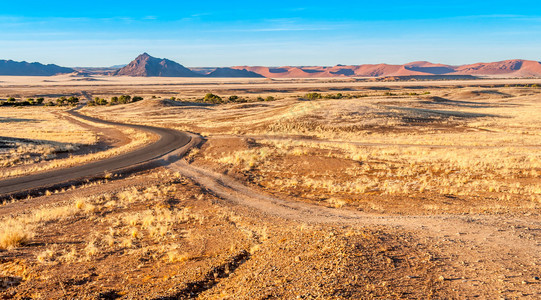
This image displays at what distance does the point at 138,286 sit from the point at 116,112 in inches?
3145

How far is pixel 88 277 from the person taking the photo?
10430 millimetres

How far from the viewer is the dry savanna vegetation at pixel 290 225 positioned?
8539 mm

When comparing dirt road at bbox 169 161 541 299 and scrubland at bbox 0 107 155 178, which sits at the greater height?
dirt road at bbox 169 161 541 299

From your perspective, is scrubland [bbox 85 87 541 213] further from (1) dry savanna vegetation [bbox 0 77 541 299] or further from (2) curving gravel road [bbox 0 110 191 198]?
(2) curving gravel road [bbox 0 110 191 198]

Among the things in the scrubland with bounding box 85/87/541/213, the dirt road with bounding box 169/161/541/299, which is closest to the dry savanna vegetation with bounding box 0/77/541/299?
the dirt road with bounding box 169/161/541/299

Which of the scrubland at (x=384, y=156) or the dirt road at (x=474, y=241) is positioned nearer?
the dirt road at (x=474, y=241)

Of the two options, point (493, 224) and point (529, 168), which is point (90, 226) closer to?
point (493, 224)

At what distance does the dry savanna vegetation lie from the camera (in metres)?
8.54

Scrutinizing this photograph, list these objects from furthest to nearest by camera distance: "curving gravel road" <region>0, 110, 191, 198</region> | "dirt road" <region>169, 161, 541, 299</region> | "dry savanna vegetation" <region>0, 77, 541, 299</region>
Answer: "curving gravel road" <region>0, 110, 191, 198</region> < "dry savanna vegetation" <region>0, 77, 541, 299</region> < "dirt road" <region>169, 161, 541, 299</region>

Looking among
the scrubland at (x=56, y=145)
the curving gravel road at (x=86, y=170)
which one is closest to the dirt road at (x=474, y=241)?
the curving gravel road at (x=86, y=170)

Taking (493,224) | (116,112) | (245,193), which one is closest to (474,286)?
(493,224)

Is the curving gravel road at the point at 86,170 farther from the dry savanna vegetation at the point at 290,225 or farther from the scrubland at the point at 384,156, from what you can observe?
the scrubland at the point at 384,156

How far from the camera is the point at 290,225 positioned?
1432 centimetres

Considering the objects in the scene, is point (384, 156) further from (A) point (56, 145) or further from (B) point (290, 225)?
(A) point (56, 145)
